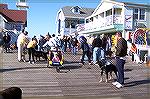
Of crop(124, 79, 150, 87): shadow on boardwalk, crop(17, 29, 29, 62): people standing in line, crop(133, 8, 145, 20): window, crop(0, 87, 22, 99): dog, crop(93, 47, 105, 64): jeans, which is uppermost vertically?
crop(133, 8, 145, 20): window

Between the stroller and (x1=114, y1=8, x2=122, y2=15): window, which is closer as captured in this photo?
the stroller

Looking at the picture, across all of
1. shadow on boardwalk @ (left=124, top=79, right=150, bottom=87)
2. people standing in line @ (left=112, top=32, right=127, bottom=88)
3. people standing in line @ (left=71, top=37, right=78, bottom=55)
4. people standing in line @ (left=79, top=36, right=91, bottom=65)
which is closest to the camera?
people standing in line @ (left=112, top=32, right=127, bottom=88)

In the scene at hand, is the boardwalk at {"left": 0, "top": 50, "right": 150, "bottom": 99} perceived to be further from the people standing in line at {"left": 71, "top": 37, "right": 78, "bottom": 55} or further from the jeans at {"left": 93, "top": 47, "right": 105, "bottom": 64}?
the people standing in line at {"left": 71, "top": 37, "right": 78, "bottom": 55}

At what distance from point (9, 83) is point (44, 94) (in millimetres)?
2130

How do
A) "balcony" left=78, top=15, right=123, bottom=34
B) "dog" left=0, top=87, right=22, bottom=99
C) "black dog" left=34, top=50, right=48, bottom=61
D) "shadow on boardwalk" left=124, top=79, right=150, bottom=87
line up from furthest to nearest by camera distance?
"balcony" left=78, top=15, right=123, bottom=34 < "black dog" left=34, top=50, right=48, bottom=61 < "shadow on boardwalk" left=124, top=79, right=150, bottom=87 < "dog" left=0, top=87, right=22, bottom=99

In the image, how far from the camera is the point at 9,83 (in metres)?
10.6

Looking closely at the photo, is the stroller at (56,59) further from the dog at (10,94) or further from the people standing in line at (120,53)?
the dog at (10,94)

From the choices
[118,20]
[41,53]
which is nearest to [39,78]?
[41,53]

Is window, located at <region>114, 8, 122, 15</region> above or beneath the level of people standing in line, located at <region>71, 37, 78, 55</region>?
above

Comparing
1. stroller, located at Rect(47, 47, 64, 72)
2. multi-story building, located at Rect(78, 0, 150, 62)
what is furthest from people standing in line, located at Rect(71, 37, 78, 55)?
multi-story building, located at Rect(78, 0, 150, 62)

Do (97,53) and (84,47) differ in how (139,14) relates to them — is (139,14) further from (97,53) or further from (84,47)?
(97,53)

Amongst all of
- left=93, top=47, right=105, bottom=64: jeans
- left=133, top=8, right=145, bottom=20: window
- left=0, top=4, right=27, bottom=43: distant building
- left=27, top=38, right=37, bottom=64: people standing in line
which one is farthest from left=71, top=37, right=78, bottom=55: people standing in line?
left=133, top=8, right=145, bottom=20: window

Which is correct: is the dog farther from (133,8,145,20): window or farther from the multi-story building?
(133,8,145,20): window

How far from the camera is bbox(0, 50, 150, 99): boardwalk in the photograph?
9125 millimetres
